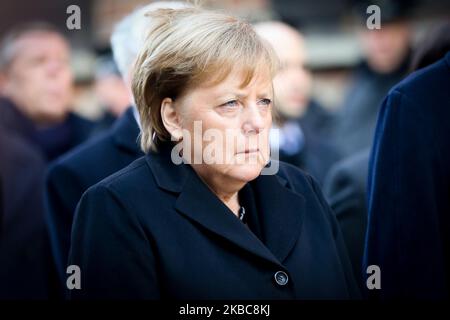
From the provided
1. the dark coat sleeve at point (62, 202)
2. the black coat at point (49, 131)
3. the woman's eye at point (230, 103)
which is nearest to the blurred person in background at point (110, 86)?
the black coat at point (49, 131)

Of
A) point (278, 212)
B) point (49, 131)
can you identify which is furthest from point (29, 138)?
point (278, 212)

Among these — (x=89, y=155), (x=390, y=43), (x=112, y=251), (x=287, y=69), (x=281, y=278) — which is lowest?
(x=281, y=278)

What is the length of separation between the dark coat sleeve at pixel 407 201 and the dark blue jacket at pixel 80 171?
33.2 inches

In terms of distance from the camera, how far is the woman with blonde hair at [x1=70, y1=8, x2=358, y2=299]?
2.04 metres

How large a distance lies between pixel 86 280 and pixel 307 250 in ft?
1.90

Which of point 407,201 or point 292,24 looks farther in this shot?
point 292,24

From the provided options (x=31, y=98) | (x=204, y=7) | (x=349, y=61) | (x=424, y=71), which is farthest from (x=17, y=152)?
(x=349, y=61)

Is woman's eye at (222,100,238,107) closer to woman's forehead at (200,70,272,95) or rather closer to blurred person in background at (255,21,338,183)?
woman's forehead at (200,70,272,95)

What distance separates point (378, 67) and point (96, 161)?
259cm

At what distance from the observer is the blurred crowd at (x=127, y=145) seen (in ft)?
7.54

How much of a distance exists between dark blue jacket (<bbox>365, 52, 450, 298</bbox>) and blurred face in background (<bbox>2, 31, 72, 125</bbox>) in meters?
1.93

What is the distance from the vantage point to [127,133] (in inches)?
110

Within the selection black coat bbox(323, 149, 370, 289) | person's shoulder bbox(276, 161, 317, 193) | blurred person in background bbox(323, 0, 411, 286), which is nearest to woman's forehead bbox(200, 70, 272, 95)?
person's shoulder bbox(276, 161, 317, 193)

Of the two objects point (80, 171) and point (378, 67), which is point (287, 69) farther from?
point (80, 171)
